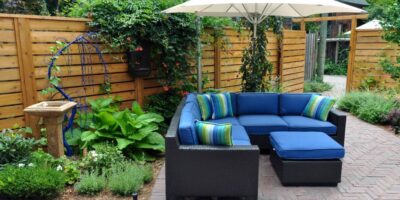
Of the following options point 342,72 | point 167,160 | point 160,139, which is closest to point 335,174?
point 167,160

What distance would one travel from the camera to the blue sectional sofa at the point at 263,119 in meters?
3.27

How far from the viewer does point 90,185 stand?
3021 mm

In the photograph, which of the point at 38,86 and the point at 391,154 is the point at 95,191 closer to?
the point at 38,86

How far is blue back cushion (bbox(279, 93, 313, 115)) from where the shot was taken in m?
4.62

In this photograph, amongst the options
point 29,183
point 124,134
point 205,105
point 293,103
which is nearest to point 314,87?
point 293,103

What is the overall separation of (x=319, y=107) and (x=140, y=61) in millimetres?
2702

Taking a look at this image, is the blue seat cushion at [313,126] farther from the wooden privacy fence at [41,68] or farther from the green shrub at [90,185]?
the green shrub at [90,185]

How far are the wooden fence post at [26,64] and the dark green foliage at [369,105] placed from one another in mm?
5782

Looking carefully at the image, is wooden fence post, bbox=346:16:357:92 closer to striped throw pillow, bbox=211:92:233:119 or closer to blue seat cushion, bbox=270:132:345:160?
striped throw pillow, bbox=211:92:233:119

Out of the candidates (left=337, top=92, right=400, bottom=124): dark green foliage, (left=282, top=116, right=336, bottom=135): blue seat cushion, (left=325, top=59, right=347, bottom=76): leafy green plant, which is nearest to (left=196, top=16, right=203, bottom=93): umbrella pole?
(left=282, top=116, right=336, bottom=135): blue seat cushion

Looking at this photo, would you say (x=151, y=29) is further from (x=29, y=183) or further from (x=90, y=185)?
(x=29, y=183)

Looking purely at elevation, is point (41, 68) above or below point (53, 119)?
above

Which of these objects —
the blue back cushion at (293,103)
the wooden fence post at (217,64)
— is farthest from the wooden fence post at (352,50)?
the blue back cushion at (293,103)

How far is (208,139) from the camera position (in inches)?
111
